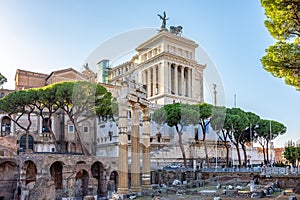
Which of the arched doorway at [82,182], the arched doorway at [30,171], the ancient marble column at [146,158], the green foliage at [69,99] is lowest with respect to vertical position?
the arched doorway at [82,182]

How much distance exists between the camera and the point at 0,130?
46.2 metres

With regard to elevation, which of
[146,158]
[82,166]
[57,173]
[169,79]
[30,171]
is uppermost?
[169,79]

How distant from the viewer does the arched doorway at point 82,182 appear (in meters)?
35.5

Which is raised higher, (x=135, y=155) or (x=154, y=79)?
(x=154, y=79)

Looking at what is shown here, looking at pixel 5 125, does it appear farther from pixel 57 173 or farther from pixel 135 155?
pixel 135 155

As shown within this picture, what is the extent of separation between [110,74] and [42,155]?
1923 inches

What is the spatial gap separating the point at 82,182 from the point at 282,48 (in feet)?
88.6

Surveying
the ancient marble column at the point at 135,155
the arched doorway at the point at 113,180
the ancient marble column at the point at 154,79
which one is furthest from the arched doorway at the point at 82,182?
the ancient marble column at the point at 154,79

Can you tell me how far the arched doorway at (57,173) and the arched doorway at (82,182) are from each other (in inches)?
71.8

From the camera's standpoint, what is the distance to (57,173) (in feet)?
116

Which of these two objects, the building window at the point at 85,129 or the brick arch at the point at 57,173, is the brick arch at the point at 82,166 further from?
the building window at the point at 85,129

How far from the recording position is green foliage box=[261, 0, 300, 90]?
14.6 m

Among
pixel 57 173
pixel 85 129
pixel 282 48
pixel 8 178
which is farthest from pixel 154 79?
pixel 282 48

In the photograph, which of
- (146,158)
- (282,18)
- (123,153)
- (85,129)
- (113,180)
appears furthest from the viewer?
(85,129)
